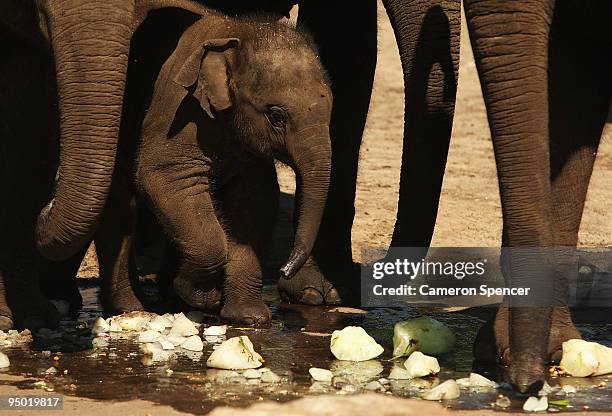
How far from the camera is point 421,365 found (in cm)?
636

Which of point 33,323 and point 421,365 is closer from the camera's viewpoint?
point 421,365

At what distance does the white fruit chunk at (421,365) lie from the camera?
20.8 ft

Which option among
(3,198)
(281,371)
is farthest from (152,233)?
(281,371)

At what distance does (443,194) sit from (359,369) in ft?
14.2

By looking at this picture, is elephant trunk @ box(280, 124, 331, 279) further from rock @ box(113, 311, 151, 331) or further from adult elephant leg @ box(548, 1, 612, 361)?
adult elephant leg @ box(548, 1, 612, 361)

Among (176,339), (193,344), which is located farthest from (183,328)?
(193,344)

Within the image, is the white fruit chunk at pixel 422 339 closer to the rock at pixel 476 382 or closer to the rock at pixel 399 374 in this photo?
the rock at pixel 399 374

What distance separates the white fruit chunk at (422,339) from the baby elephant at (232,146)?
1.60 feet

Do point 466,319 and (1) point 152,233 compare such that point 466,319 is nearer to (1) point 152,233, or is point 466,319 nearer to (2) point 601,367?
(2) point 601,367

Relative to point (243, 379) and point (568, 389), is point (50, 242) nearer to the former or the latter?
point (243, 379)

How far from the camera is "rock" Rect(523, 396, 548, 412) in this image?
19.1 feet

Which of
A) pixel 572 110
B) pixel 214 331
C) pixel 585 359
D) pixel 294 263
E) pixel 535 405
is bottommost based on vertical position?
pixel 535 405

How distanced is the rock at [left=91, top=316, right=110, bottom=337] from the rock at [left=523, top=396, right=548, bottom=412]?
198 cm

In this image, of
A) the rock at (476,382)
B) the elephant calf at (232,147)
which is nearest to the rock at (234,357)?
the elephant calf at (232,147)
